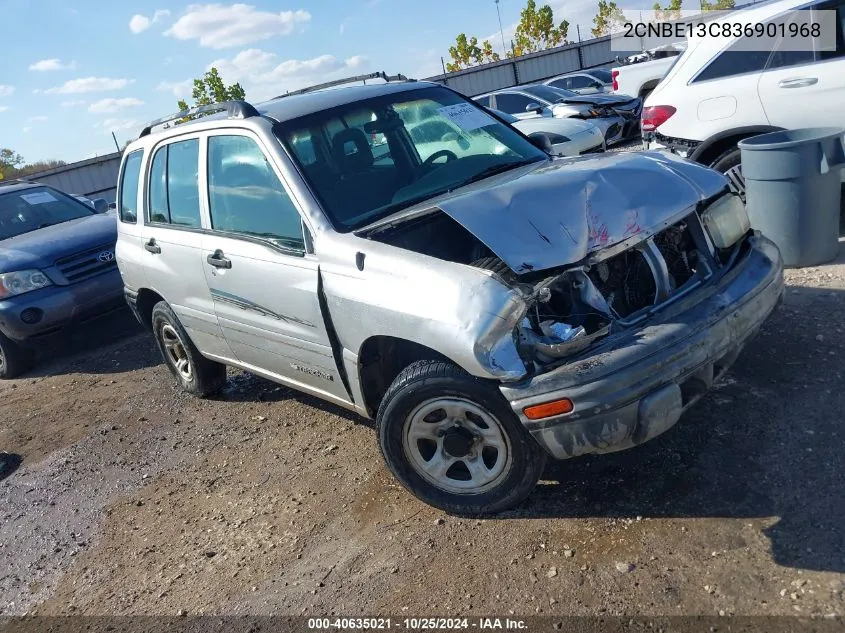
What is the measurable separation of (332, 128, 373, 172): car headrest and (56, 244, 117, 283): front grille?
438 centimetres

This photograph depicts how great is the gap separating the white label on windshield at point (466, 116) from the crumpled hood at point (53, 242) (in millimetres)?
4635

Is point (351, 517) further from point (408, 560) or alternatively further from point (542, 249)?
point (542, 249)

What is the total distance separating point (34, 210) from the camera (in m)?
8.34

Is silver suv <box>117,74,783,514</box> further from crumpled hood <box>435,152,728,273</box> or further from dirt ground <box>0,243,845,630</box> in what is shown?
dirt ground <box>0,243,845,630</box>

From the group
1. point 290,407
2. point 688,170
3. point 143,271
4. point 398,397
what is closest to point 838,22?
point 688,170

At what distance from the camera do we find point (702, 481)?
10.6 feet

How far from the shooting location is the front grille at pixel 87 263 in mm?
7145

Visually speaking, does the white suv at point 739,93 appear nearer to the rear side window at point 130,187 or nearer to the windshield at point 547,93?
the rear side window at point 130,187

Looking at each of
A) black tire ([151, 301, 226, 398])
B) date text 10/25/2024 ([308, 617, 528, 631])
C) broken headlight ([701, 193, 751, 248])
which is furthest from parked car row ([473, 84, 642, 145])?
date text 10/25/2024 ([308, 617, 528, 631])

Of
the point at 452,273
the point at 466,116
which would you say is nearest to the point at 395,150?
the point at 466,116

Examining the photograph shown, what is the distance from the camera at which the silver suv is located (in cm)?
289

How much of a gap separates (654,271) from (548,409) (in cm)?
99

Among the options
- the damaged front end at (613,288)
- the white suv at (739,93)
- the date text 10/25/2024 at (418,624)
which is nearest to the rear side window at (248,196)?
the damaged front end at (613,288)

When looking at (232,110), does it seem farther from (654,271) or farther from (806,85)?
(806,85)
